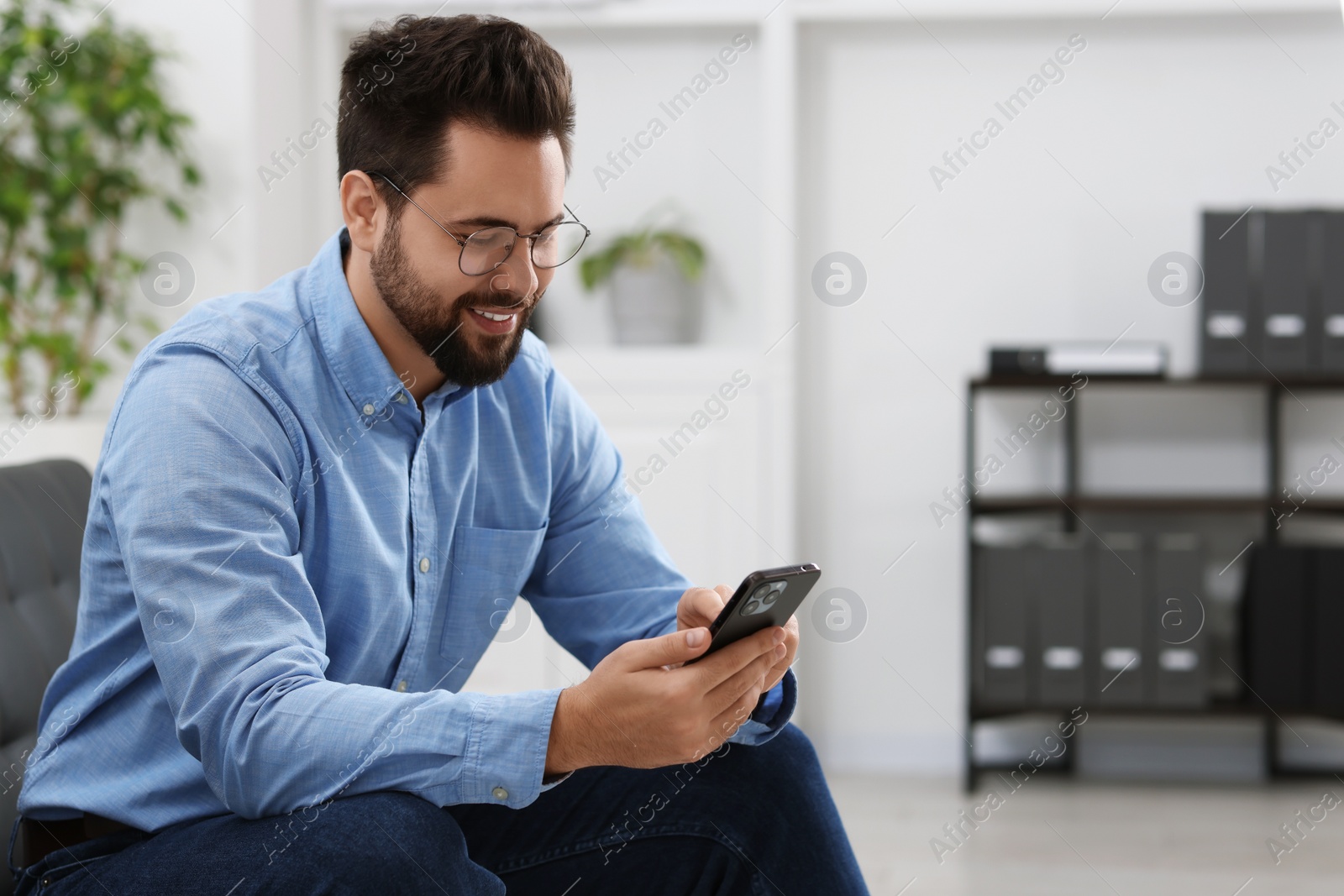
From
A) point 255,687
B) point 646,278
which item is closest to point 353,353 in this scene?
point 255,687

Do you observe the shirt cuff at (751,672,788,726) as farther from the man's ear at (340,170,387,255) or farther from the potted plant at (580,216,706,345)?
the potted plant at (580,216,706,345)

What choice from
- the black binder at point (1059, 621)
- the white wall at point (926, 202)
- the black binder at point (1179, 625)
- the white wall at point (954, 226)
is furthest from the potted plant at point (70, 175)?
the black binder at point (1179, 625)

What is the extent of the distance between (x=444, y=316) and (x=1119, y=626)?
2035 mm

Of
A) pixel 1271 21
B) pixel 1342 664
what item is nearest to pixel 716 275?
pixel 1271 21

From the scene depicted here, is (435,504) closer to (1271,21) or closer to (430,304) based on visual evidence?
(430,304)

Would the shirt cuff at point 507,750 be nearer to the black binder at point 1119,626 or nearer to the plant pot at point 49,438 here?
the plant pot at point 49,438

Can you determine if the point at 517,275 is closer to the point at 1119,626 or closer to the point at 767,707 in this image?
the point at 767,707

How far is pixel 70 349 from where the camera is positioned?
8.25 ft

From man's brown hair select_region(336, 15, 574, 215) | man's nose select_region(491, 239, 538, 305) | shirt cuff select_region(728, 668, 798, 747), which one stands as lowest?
shirt cuff select_region(728, 668, 798, 747)

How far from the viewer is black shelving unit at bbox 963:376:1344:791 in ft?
9.03

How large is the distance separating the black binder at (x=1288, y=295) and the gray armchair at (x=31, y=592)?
94.7 inches

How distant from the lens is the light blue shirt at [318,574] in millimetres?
956

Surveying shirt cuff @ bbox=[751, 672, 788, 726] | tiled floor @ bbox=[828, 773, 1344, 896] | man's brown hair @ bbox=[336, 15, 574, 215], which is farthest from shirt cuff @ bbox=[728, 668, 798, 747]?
tiled floor @ bbox=[828, 773, 1344, 896]

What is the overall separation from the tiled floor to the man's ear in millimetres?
1602
